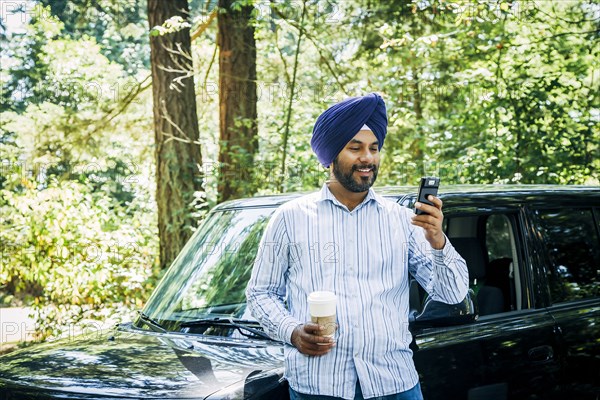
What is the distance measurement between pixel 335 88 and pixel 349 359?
9.33m

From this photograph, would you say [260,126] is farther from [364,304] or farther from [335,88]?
[364,304]

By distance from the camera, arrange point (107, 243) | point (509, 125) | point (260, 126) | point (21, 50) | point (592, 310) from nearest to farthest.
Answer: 1. point (592, 310)
2. point (107, 243)
3. point (509, 125)
4. point (260, 126)
5. point (21, 50)

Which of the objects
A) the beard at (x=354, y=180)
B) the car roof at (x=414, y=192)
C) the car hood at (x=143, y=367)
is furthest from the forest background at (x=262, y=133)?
the beard at (x=354, y=180)

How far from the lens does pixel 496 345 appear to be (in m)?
3.99

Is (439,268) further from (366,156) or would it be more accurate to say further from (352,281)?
(366,156)

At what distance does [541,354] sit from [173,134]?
7.08m

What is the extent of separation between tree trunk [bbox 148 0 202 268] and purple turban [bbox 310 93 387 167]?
22.1ft

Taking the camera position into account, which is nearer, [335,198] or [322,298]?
[322,298]

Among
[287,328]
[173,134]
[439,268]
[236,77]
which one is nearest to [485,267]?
[439,268]

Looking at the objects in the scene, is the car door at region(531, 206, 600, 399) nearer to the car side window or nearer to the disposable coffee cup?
the car side window

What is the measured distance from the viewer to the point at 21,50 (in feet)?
83.3

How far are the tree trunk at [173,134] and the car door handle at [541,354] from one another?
20.3 feet

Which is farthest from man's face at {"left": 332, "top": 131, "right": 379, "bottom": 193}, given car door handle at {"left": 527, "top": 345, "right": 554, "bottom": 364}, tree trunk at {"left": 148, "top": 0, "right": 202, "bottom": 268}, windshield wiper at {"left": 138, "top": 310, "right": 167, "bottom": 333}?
tree trunk at {"left": 148, "top": 0, "right": 202, "bottom": 268}

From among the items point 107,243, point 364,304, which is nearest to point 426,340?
point 364,304
